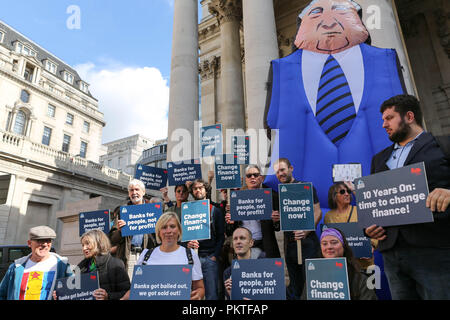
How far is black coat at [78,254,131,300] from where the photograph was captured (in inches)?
156

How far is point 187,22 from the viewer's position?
42.4 feet

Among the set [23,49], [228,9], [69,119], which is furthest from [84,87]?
[228,9]

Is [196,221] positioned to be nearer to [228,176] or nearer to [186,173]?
[228,176]

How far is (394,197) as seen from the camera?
2.88m

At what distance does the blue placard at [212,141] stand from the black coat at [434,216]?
5.09 m

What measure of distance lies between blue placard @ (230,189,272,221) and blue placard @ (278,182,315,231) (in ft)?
1.54

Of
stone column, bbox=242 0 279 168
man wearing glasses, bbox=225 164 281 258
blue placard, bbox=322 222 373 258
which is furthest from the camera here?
stone column, bbox=242 0 279 168

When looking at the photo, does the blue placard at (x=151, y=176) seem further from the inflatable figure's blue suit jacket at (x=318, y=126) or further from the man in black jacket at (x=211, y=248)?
the inflatable figure's blue suit jacket at (x=318, y=126)

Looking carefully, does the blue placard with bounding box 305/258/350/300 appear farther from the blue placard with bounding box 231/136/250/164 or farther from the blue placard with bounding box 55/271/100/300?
the blue placard with bounding box 231/136/250/164

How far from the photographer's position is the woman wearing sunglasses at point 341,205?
15.4 feet

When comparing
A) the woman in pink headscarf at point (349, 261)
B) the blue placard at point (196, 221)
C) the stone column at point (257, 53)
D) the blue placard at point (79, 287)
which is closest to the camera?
the woman in pink headscarf at point (349, 261)

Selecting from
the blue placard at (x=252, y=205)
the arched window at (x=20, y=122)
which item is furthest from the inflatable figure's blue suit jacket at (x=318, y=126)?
the arched window at (x=20, y=122)

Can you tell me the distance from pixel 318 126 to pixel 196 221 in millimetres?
2846

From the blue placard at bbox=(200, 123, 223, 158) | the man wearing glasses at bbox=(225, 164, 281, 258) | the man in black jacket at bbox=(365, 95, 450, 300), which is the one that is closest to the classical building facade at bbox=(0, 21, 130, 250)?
the blue placard at bbox=(200, 123, 223, 158)
